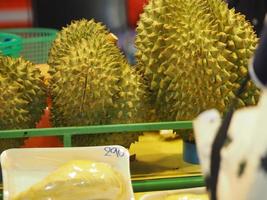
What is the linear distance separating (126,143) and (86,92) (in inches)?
4.3

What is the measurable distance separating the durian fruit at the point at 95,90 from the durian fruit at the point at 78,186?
0.37 feet

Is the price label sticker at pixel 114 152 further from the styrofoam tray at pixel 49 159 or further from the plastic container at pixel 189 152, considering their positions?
the plastic container at pixel 189 152

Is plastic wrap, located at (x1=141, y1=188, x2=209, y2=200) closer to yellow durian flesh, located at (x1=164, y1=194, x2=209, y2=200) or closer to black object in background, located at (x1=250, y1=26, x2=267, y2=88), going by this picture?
yellow durian flesh, located at (x1=164, y1=194, x2=209, y2=200)

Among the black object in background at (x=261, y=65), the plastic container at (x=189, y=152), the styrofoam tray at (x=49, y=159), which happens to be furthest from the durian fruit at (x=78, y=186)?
the black object in background at (x=261, y=65)

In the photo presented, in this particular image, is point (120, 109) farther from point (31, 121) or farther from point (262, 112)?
point (262, 112)

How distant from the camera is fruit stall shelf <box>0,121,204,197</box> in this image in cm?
77

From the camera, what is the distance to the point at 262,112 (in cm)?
34

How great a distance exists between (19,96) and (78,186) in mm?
195

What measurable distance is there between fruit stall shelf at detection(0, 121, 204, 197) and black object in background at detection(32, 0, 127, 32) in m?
1.64

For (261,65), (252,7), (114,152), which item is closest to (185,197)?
(114,152)

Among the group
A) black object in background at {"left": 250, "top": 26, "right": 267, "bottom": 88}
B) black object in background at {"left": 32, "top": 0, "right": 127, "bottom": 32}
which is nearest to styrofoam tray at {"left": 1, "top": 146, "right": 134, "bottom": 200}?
black object in background at {"left": 250, "top": 26, "right": 267, "bottom": 88}

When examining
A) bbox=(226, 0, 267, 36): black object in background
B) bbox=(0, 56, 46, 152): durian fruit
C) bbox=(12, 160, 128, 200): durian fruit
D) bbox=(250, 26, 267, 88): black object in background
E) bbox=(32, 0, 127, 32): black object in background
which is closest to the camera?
bbox=(250, 26, 267, 88): black object in background

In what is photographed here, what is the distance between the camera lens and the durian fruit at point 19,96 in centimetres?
81

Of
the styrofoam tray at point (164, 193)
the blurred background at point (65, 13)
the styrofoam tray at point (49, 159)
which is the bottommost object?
the styrofoam tray at point (164, 193)
